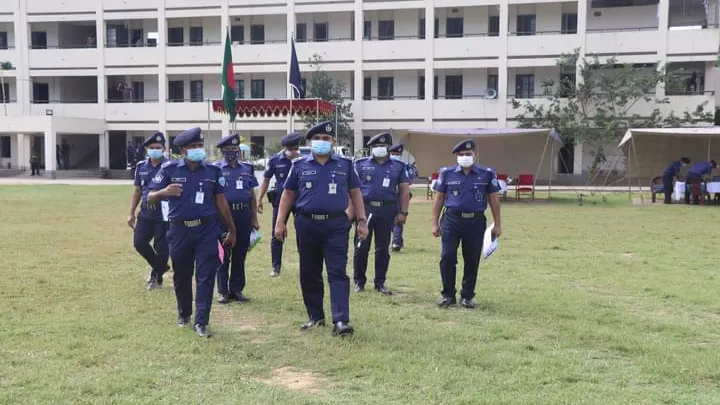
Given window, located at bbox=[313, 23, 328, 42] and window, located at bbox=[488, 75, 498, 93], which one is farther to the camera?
window, located at bbox=[313, 23, 328, 42]

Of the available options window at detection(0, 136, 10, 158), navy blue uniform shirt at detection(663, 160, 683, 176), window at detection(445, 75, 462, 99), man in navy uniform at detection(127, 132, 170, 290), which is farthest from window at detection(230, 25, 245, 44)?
man in navy uniform at detection(127, 132, 170, 290)

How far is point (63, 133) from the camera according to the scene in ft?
140

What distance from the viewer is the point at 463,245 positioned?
717cm

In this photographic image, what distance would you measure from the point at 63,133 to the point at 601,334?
42.6 metres

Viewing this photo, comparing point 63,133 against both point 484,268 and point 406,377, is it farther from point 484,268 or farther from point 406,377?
point 406,377

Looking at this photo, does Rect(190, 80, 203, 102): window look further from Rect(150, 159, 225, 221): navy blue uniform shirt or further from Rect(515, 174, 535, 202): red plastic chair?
Rect(150, 159, 225, 221): navy blue uniform shirt

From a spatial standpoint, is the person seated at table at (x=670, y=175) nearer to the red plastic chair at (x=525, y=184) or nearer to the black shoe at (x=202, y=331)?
the red plastic chair at (x=525, y=184)

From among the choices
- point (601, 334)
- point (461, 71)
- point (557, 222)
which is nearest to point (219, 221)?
point (601, 334)

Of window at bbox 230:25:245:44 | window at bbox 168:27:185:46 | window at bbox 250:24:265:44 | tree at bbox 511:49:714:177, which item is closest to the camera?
tree at bbox 511:49:714:177

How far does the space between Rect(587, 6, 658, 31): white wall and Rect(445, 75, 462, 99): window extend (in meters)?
8.01

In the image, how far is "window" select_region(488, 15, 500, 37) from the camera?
39.7 metres

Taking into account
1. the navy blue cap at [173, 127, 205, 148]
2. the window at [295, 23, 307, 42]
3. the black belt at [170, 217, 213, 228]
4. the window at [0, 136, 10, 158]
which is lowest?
the black belt at [170, 217, 213, 228]

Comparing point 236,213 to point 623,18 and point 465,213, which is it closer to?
point 465,213

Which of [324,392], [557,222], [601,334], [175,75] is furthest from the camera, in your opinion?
[175,75]
